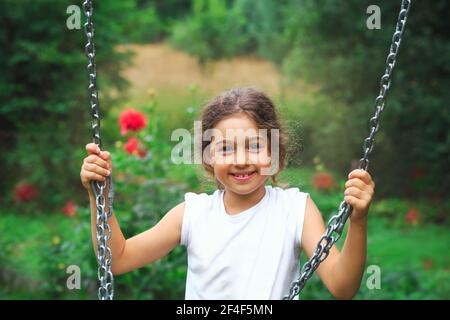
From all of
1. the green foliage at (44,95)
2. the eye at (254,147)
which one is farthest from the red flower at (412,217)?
the eye at (254,147)

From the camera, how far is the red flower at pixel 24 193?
21.8ft

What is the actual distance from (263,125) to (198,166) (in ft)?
1.12

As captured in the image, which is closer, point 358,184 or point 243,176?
point 358,184

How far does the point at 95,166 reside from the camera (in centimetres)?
201

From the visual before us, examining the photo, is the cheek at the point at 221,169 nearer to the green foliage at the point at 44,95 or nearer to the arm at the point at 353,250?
the arm at the point at 353,250

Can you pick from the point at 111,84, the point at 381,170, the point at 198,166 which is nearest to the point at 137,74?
the point at 111,84

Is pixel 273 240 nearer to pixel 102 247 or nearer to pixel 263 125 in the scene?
pixel 263 125

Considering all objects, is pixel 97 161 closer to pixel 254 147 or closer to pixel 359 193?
pixel 254 147

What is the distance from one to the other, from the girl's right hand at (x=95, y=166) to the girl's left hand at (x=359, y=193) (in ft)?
2.27

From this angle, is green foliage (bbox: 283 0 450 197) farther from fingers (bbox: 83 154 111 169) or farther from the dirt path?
fingers (bbox: 83 154 111 169)

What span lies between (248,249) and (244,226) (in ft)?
0.24

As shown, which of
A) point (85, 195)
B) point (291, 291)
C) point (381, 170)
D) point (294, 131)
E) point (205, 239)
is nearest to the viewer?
point (291, 291)

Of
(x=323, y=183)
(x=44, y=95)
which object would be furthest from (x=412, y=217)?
(x=44, y=95)
